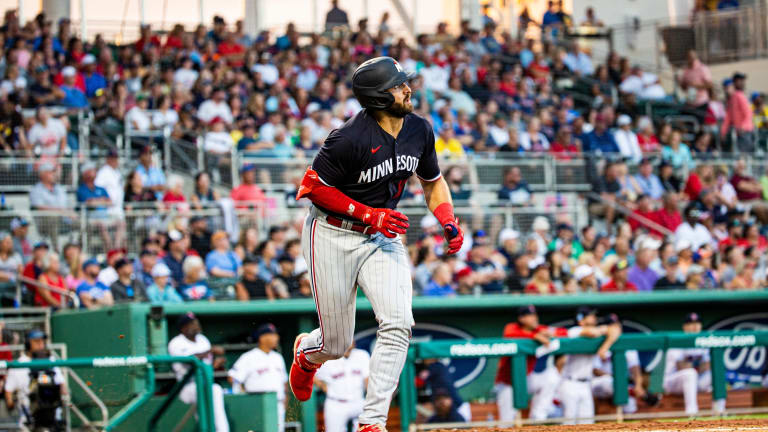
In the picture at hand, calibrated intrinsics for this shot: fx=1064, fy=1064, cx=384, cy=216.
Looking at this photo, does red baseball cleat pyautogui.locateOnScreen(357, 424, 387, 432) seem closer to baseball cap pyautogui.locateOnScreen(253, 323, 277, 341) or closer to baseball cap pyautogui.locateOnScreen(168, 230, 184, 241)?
baseball cap pyautogui.locateOnScreen(253, 323, 277, 341)

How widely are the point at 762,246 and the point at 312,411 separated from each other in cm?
793

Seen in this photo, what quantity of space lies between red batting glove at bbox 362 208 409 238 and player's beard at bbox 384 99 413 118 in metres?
0.50

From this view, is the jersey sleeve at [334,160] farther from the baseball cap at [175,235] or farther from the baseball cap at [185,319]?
the baseball cap at [175,235]

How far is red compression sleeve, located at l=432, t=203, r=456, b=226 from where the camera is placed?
5.51 meters

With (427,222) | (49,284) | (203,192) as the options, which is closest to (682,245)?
(427,222)

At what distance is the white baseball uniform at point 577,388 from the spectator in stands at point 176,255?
4043 mm

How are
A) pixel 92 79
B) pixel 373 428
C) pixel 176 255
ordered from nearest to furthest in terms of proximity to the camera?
1. pixel 373 428
2. pixel 176 255
3. pixel 92 79

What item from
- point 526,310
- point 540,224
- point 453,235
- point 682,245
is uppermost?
point 453,235

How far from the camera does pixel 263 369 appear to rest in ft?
30.6

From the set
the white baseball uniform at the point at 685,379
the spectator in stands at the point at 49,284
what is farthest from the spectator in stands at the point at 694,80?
the spectator in stands at the point at 49,284

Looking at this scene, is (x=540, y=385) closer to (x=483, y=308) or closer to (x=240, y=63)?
(x=483, y=308)

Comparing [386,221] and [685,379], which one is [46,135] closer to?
[685,379]

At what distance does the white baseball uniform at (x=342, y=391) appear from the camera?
954 cm

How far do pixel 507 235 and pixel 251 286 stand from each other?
3.67m
